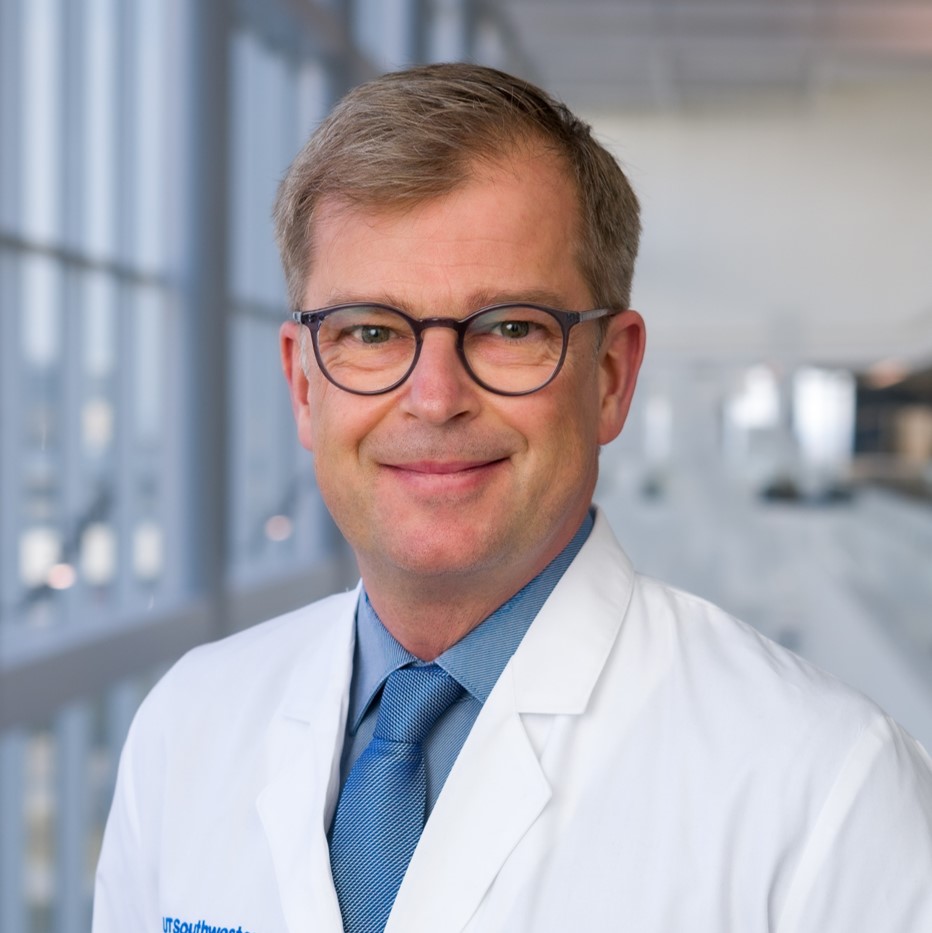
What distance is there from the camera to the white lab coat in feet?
3.72

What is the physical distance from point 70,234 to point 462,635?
325 cm

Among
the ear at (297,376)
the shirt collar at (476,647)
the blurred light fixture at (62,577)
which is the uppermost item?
the ear at (297,376)

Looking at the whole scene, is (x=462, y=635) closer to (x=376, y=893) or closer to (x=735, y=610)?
(x=376, y=893)

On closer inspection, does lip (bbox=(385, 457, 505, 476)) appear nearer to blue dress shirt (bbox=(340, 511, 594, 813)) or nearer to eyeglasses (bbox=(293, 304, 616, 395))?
eyeglasses (bbox=(293, 304, 616, 395))

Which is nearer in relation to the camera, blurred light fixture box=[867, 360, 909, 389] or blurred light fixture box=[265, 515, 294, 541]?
blurred light fixture box=[867, 360, 909, 389]

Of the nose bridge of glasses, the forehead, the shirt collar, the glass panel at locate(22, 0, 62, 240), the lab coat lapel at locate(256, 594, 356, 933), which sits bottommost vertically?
the lab coat lapel at locate(256, 594, 356, 933)

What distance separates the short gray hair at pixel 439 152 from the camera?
1.23m

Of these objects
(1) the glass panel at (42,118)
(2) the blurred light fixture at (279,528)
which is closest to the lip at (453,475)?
(1) the glass panel at (42,118)

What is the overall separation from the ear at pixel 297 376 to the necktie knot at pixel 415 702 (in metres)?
0.29

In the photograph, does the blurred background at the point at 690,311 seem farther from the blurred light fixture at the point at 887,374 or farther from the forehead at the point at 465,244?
the forehead at the point at 465,244

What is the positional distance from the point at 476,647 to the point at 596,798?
0.21 m

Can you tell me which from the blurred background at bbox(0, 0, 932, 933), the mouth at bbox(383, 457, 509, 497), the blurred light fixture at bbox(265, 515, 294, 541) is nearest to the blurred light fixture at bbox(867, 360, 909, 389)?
the blurred background at bbox(0, 0, 932, 933)

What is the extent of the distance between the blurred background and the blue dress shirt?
9.92ft

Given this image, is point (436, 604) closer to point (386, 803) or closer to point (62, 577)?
point (386, 803)
